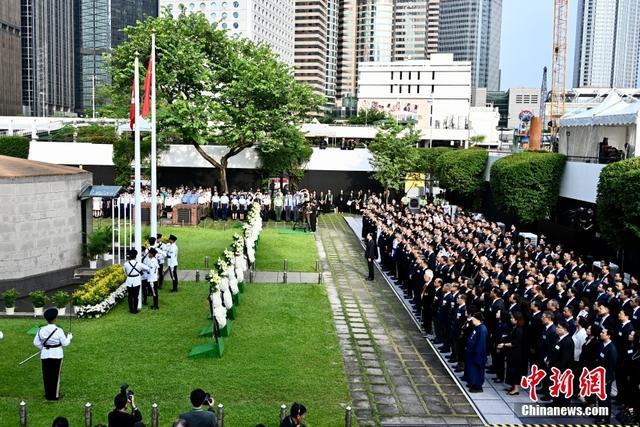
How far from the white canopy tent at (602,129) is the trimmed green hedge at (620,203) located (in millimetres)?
4906

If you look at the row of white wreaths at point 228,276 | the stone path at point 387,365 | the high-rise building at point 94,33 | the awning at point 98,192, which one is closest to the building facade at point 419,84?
the high-rise building at point 94,33

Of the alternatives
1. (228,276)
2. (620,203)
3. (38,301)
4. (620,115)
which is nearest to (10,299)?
(38,301)

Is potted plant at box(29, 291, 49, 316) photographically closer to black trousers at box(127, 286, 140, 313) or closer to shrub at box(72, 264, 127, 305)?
shrub at box(72, 264, 127, 305)

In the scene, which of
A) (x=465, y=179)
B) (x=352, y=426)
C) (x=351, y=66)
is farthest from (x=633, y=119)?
(x=351, y=66)

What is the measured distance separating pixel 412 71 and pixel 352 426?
353 ft

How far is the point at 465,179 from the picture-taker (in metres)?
31.7

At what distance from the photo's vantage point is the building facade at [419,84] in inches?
4321

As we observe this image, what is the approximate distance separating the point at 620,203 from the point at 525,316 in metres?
6.15

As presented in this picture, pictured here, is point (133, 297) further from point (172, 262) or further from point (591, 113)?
point (591, 113)

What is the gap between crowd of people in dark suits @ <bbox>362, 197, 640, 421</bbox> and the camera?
10.4 metres

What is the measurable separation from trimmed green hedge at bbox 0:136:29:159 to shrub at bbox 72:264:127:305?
2299 centimetres

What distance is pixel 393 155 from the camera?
36.5 meters

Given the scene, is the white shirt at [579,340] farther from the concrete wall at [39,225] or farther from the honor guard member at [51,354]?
the concrete wall at [39,225]

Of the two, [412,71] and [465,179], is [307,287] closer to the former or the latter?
[465,179]
